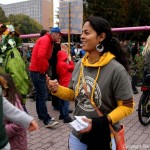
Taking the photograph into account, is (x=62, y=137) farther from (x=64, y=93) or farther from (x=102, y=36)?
(x=102, y=36)

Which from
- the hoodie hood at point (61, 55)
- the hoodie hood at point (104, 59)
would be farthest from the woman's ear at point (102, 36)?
the hoodie hood at point (61, 55)

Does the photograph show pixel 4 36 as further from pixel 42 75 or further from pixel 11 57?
pixel 42 75

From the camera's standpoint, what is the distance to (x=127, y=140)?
467cm

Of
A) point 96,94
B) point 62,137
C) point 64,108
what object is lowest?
point 62,137

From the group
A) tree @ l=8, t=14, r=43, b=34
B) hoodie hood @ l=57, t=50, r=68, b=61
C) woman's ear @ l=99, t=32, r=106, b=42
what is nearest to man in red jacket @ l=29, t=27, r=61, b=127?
hoodie hood @ l=57, t=50, r=68, b=61

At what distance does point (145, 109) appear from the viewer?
17.6ft

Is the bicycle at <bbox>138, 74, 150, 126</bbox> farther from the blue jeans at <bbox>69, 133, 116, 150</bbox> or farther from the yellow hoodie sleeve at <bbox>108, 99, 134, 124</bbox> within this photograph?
the yellow hoodie sleeve at <bbox>108, 99, 134, 124</bbox>

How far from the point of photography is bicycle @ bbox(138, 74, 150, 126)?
5.28 meters

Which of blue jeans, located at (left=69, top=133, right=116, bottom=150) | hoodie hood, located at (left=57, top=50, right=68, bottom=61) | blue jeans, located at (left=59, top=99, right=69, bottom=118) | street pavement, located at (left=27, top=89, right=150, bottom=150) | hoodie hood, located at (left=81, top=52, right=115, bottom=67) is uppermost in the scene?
hoodie hood, located at (left=81, top=52, right=115, bottom=67)

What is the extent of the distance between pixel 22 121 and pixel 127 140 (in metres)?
2.92

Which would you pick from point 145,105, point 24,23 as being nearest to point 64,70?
point 145,105

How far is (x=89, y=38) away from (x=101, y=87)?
1.28ft

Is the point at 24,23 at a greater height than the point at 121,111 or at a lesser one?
lesser

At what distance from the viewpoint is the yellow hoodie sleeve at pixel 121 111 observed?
6.81 ft
